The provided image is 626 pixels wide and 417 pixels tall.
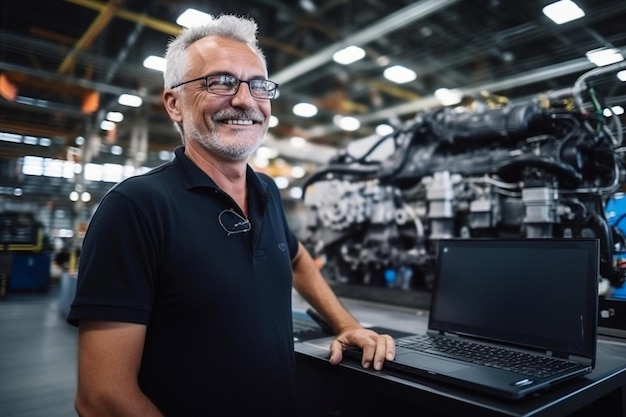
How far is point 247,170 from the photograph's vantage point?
3.79 ft

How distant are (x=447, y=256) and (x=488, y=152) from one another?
1107 mm

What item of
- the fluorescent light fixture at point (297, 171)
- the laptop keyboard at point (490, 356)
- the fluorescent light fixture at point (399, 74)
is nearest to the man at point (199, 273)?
the laptop keyboard at point (490, 356)

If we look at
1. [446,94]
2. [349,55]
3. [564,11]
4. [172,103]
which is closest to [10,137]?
[172,103]

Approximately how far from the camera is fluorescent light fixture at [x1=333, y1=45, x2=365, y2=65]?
12.9ft

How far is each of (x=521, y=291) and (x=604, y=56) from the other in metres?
1.11

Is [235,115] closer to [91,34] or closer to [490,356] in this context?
[490,356]

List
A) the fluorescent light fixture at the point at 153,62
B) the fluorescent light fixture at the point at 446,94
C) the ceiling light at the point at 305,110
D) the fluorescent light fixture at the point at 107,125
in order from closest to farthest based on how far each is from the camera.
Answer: the fluorescent light fixture at the point at 107,125
the fluorescent light fixture at the point at 153,62
the fluorescent light fixture at the point at 446,94
the ceiling light at the point at 305,110

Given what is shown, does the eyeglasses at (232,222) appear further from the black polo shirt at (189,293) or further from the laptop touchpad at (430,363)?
the laptop touchpad at (430,363)

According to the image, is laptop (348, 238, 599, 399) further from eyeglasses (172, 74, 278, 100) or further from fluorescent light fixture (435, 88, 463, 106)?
fluorescent light fixture (435, 88, 463, 106)

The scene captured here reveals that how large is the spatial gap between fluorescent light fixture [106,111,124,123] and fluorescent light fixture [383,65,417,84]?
2993mm

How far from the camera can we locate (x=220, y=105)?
1004 mm

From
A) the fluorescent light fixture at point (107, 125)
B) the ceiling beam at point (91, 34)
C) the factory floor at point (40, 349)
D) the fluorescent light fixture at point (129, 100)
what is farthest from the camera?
the fluorescent light fixture at point (129, 100)

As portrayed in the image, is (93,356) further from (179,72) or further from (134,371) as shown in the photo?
(179,72)

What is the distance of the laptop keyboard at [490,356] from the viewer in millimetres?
815
